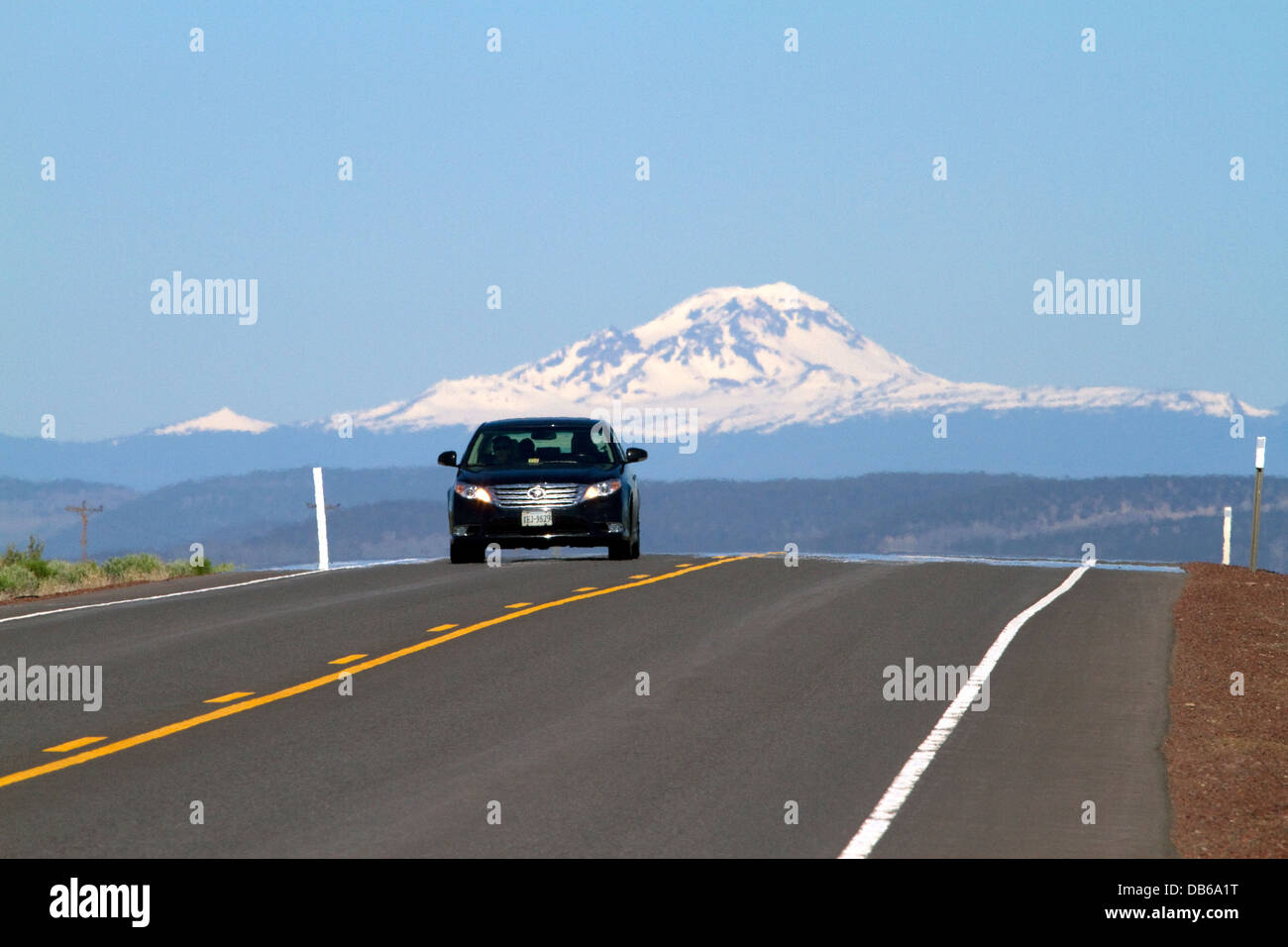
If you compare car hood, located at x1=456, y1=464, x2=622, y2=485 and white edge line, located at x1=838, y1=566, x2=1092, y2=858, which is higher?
car hood, located at x1=456, y1=464, x2=622, y2=485

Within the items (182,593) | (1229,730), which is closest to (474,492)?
(182,593)

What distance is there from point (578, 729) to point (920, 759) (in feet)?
7.07

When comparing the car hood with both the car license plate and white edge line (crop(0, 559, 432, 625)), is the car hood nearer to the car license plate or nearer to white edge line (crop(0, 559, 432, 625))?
the car license plate

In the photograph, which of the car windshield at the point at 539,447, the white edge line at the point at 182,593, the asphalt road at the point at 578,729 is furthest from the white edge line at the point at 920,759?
the white edge line at the point at 182,593

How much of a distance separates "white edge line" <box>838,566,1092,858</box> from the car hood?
26.1 feet

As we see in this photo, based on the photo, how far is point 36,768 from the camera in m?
9.35

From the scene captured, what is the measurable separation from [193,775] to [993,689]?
234 inches

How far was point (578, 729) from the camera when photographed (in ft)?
34.5

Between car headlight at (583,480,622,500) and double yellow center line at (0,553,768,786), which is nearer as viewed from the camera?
double yellow center line at (0,553,768,786)

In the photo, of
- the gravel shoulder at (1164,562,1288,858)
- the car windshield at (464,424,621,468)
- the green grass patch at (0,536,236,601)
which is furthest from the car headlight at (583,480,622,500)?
the gravel shoulder at (1164,562,1288,858)

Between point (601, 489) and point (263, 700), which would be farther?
point (601, 489)

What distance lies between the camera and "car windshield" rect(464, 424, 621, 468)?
77.9 feet

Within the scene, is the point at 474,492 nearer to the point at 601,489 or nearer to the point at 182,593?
the point at 601,489

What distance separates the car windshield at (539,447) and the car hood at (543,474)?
33 centimetres
